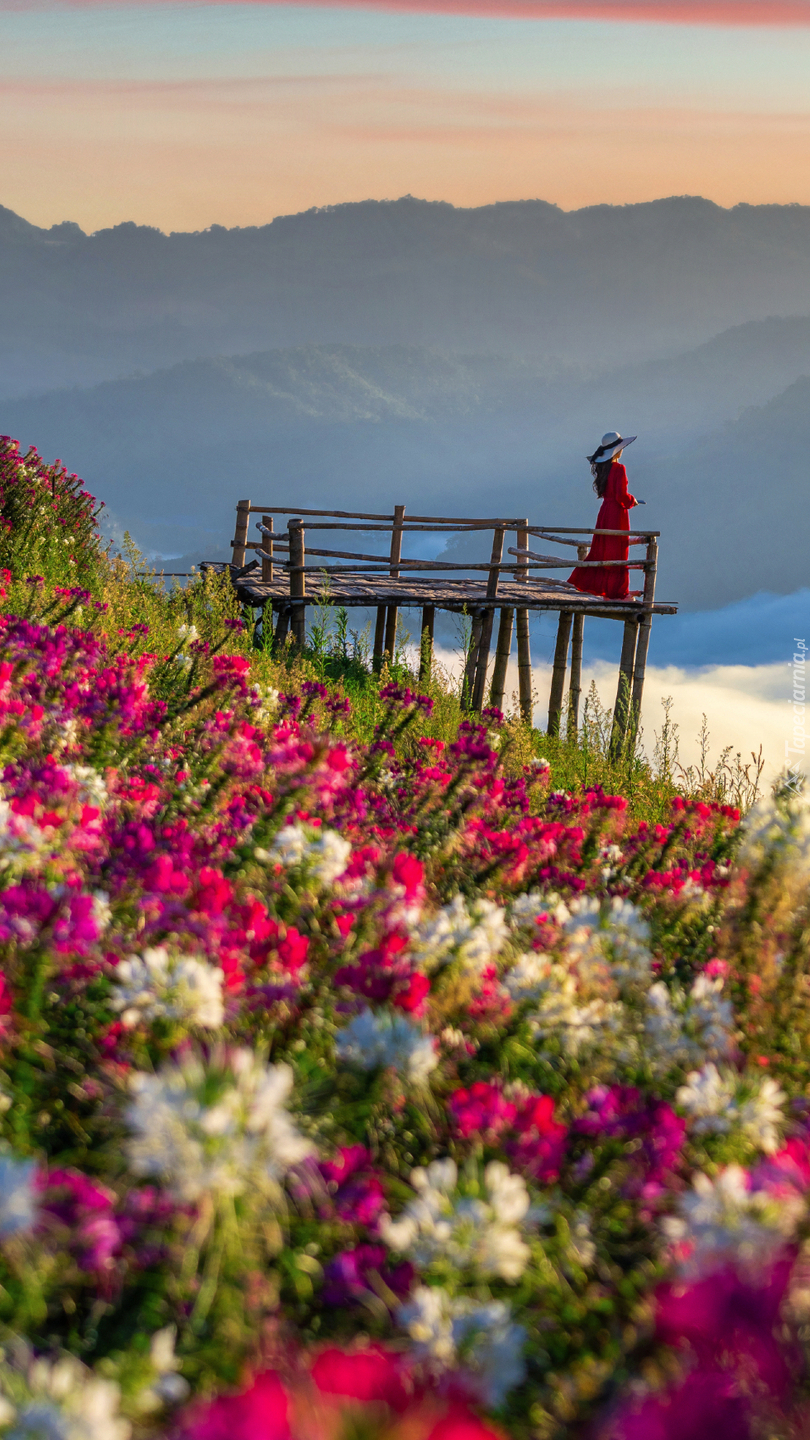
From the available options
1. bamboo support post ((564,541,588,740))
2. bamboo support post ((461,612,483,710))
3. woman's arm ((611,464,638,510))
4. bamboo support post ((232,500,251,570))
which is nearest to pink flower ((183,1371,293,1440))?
bamboo support post ((461,612,483,710))

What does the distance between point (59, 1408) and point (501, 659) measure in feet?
36.6

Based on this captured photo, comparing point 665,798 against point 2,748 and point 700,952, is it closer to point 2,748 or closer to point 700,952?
point 700,952

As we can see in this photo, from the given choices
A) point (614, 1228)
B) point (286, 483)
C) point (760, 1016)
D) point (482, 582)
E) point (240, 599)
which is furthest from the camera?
point (286, 483)

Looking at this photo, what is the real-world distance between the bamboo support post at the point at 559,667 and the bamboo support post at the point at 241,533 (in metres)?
4.28

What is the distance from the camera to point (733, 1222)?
1486 millimetres

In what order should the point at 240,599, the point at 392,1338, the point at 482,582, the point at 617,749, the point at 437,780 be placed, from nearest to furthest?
the point at 392,1338
the point at 437,780
the point at 617,749
the point at 240,599
the point at 482,582

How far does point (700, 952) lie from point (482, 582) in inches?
407

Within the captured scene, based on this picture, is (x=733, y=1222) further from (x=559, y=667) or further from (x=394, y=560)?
(x=394, y=560)

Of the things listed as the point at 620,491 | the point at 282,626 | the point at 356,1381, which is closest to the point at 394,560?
the point at 282,626

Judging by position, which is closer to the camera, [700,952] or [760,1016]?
[760,1016]

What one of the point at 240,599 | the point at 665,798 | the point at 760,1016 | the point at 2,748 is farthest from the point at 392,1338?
the point at 240,599

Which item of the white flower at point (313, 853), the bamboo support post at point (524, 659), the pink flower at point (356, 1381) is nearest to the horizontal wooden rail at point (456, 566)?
the bamboo support post at point (524, 659)

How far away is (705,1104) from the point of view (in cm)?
195

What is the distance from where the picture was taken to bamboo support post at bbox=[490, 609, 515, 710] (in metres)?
12.0
